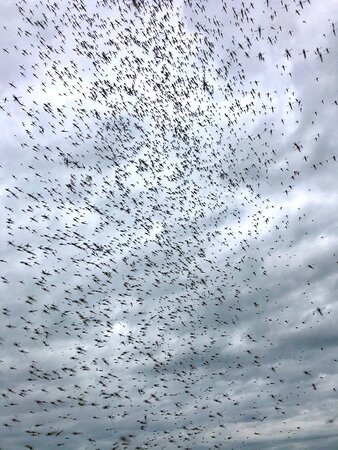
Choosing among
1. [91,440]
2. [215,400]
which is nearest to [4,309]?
[91,440]

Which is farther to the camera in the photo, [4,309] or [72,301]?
[72,301]

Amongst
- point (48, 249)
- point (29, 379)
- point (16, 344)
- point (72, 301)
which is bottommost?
point (29, 379)

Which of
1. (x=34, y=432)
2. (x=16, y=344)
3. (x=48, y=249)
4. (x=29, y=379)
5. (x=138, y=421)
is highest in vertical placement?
(x=48, y=249)

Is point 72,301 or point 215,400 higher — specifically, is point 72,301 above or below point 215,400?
above

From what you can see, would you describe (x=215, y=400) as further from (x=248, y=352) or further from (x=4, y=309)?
(x=4, y=309)

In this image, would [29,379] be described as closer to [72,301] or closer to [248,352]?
[72,301]

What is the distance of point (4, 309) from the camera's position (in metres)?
59.1

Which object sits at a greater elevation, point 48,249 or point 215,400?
point 48,249

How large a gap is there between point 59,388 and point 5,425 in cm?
1805

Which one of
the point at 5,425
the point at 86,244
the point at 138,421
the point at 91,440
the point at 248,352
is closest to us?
the point at 5,425

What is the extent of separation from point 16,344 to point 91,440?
13.7m

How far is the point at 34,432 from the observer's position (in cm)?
4744

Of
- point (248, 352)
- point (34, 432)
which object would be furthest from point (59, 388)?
point (248, 352)

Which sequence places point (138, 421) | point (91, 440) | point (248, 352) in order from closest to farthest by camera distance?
point (91, 440) → point (138, 421) → point (248, 352)
